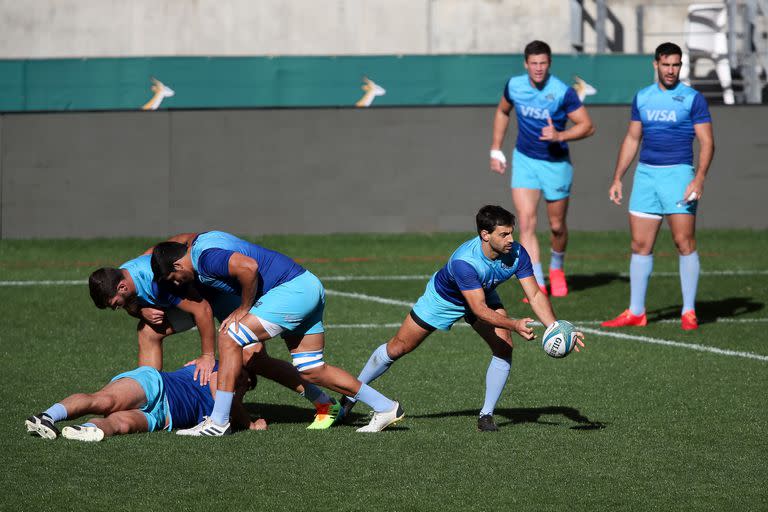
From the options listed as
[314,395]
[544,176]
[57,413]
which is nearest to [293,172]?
[544,176]

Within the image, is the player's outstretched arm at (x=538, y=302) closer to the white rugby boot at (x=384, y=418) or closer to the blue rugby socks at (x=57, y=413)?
the white rugby boot at (x=384, y=418)

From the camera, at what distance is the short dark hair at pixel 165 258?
7.70 meters

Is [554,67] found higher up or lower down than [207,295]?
higher up

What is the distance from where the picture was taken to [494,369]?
8.35 metres

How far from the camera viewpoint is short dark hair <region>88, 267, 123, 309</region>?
791 centimetres

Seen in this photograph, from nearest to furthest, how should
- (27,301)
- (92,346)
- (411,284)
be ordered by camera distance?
(92,346) → (27,301) → (411,284)

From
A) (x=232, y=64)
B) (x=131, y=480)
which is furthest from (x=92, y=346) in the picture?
(x=232, y=64)

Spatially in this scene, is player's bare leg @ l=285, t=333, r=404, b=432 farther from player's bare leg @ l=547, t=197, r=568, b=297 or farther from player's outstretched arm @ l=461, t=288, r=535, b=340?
player's bare leg @ l=547, t=197, r=568, b=297

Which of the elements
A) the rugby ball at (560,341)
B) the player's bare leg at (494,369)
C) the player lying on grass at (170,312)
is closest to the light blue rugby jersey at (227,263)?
the player lying on grass at (170,312)

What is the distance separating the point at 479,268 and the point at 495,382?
0.79 meters

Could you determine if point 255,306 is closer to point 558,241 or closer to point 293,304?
point 293,304

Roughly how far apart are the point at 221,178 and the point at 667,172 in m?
8.81

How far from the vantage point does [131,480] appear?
6875mm

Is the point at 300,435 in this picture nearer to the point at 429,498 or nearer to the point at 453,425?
the point at 453,425
